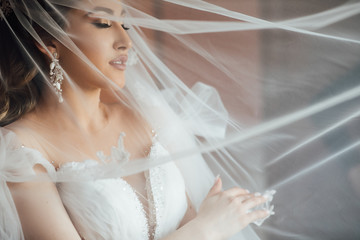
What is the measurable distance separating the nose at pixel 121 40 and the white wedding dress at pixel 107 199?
11.8 inches

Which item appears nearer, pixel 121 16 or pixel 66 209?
pixel 121 16

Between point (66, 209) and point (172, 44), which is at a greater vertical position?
point (172, 44)

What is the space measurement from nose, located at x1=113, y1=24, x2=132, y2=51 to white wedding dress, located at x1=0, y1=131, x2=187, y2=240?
0.30m

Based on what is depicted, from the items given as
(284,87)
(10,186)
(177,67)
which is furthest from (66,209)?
(284,87)

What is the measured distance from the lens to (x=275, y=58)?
103cm

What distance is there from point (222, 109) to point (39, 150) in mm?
502

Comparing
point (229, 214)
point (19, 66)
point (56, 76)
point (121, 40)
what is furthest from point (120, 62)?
point (229, 214)

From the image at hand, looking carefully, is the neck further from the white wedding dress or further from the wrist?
the wrist

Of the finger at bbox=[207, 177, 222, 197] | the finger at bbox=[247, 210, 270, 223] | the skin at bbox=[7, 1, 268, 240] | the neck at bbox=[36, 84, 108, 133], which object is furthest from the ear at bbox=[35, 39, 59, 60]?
the finger at bbox=[247, 210, 270, 223]

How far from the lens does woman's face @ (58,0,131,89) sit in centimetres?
98

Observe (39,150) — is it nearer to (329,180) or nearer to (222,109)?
(222,109)

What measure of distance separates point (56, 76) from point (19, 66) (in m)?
0.12

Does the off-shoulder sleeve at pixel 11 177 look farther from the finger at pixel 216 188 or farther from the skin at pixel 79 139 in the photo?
the finger at pixel 216 188

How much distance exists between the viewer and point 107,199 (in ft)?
3.62
